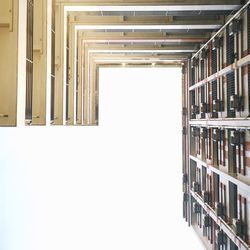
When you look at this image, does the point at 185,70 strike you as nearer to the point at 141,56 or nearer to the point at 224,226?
the point at 141,56

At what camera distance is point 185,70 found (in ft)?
49.4

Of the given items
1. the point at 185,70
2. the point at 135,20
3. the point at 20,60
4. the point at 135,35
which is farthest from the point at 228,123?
the point at 185,70

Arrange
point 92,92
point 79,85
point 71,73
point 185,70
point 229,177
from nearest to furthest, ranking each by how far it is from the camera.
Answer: point 229,177 → point 71,73 → point 79,85 → point 185,70 → point 92,92

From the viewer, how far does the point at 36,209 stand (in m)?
2.28

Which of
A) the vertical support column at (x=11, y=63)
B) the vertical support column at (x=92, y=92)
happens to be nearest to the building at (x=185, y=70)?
the vertical support column at (x=11, y=63)

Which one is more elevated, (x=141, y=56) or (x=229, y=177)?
(x=141, y=56)

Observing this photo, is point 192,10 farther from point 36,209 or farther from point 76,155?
point 36,209

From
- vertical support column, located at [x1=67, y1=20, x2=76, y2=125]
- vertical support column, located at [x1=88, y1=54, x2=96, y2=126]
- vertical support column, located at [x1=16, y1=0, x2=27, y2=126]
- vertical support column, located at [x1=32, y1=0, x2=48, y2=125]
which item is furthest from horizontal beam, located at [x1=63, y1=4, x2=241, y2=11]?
vertical support column, located at [x1=88, y1=54, x2=96, y2=126]

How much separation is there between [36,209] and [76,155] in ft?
5.67

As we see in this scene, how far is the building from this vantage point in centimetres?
572

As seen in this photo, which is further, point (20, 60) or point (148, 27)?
point (148, 27)

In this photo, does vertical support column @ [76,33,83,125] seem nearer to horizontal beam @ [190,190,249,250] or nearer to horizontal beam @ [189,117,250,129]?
horizontal beam @ [189,117,250,129]

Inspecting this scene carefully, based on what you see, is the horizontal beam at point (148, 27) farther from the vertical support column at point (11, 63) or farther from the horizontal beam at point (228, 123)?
the vertical support column at point (11, 63)

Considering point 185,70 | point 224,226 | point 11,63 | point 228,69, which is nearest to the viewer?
point 11,63
